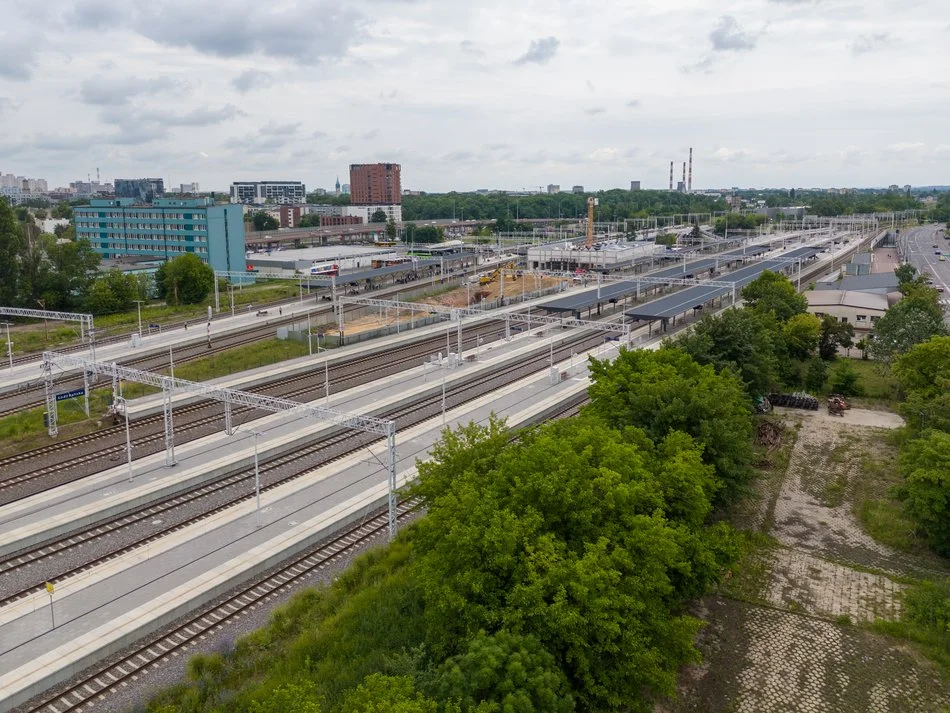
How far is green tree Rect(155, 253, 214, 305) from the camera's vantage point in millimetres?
60281

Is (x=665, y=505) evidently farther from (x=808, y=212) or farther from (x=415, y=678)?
(x=808, y=212)

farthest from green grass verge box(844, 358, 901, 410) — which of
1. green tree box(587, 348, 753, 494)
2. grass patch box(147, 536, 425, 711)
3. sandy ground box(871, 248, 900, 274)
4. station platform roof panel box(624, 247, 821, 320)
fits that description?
sandy ground box(871, 248, 900, 274)

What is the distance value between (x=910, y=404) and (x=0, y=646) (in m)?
29.5

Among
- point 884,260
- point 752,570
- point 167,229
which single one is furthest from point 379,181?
point 752,570

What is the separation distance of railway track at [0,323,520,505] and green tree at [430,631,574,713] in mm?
18810

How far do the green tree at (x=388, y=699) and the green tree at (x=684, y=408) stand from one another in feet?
37.6

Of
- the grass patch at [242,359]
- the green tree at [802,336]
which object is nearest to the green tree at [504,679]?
the grass patch at [242,359]

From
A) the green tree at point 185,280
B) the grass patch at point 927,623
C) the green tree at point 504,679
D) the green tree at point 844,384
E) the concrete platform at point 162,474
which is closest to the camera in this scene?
the green tree at point 504,679

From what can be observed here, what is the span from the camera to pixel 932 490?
20062 mm

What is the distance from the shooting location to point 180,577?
1859cm

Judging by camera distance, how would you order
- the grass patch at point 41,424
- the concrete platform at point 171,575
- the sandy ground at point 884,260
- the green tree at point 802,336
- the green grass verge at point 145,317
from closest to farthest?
1. the concrete platform at point 171,575
2. the grass patch at point 41,424
3. the green tree at point 802,336
4. the green grass verge at point 145,317
5. the sandy ground at point 884,260

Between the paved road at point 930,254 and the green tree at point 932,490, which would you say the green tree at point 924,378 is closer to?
the green tree at point 932,490

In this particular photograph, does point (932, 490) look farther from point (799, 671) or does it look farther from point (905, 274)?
point (905, 274)

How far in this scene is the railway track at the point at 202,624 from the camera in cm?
1459
